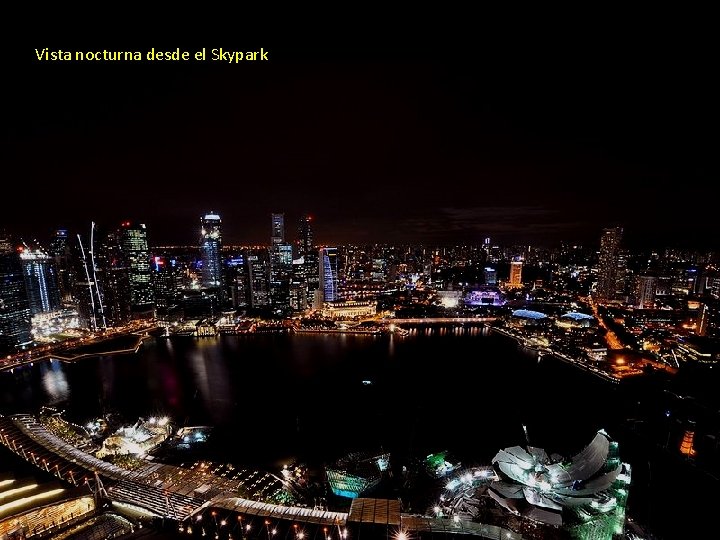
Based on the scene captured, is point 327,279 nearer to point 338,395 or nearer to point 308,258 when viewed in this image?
point 308,258

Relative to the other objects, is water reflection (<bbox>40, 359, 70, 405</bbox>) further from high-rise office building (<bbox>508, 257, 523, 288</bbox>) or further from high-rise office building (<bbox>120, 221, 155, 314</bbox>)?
high-rise office building (<bbox>508, 257, 523, 288</bbox>)

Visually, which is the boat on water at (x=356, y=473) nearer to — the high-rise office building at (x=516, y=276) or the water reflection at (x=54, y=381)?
the water reflection at (x=54, y=381)

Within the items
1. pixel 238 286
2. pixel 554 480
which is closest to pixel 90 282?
pixel 238 286

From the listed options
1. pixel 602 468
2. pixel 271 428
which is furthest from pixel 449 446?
pixel 271 428

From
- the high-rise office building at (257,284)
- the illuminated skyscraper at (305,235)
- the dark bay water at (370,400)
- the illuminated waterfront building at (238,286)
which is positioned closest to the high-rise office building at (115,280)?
the dark bay water at (370,400)

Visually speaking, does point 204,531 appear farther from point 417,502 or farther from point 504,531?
point 504,531
